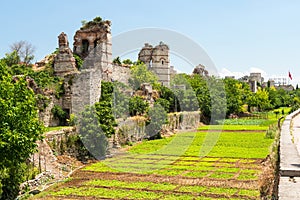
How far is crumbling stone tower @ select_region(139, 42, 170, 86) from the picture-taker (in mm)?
52188

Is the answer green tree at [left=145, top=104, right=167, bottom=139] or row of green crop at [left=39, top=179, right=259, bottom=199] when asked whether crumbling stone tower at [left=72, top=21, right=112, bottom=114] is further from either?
row of green crop at [left=39, top=179, right=259, bottom=199]

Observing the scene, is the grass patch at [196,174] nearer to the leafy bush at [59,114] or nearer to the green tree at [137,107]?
the leafy bush at [59,114]

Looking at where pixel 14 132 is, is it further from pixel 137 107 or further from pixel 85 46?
pixel 85 46

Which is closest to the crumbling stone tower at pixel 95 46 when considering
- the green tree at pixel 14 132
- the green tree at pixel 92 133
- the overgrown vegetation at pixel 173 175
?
the green tree at pixel 92 133

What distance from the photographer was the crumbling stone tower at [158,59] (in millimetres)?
52188

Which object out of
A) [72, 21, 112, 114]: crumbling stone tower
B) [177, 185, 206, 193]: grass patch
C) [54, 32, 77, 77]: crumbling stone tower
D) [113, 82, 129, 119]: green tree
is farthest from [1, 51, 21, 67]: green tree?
[177, 185, 206, 193]: grass patch

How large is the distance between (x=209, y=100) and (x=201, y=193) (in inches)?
1222

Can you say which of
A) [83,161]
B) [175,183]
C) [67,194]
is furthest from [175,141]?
[67,194]

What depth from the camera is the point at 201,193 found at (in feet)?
37.9

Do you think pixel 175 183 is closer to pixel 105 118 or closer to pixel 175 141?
pixel 105 118

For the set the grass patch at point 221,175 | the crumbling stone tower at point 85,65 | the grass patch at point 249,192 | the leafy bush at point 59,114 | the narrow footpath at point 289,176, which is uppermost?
the crumbling stone tower at point 85,65

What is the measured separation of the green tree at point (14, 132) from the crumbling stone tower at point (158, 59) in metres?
39.8

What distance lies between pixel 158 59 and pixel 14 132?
43.7 meters

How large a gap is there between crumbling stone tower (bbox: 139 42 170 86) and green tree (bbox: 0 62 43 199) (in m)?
39.8
